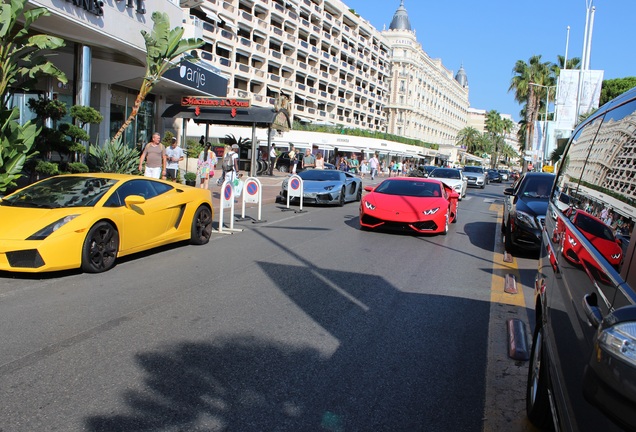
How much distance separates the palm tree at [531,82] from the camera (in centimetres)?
5853

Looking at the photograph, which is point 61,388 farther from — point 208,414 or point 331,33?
point 331,33

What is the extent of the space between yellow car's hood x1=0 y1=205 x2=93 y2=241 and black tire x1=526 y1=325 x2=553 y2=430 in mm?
5669

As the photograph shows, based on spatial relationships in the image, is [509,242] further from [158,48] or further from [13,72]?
[158,48]

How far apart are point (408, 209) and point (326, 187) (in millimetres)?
6162

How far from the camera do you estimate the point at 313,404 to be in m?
3.62

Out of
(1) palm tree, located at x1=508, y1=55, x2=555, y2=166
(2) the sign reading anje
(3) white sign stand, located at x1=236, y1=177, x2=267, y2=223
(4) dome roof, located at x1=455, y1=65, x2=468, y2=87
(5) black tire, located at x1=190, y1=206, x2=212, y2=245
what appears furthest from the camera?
(4) dome roof, located at x1=455, y1=65, x2=468, y2=87

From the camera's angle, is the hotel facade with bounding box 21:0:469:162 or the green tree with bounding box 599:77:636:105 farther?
the green tree with bounding box 599:77:636:105

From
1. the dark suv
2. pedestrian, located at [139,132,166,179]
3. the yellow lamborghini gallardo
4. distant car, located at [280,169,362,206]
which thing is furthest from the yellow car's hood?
distant car, located at [280,169,362,206]

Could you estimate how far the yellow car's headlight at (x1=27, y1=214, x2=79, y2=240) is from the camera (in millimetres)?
6590

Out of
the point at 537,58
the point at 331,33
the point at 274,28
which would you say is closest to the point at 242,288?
the point at 537,58

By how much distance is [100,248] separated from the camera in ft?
23.9

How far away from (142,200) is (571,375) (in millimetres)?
6541

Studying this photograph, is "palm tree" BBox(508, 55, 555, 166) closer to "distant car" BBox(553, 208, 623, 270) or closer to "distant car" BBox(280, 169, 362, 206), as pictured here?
"distant car" BBox(280, 169, 362, 206)

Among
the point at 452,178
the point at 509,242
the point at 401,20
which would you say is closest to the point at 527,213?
the point at 509,242
